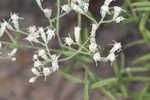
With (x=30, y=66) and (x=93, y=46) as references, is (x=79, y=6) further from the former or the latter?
(x=30, y=66)

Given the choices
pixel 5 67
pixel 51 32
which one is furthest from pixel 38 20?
pixel 51 32

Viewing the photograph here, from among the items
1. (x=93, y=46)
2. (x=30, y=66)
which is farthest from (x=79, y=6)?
(x=30, y=66)

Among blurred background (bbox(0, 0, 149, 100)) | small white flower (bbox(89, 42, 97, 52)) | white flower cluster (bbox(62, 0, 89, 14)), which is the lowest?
small white flower (bbox(89, 42, 97, 52))

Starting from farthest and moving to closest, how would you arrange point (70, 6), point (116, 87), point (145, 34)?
1. point (116, 87)
2. point (145, 34)
3. point (70, 6)

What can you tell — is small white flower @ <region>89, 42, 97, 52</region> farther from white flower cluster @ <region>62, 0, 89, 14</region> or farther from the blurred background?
the blurred background

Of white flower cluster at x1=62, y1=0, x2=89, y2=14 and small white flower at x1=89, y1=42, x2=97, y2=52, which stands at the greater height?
white flower cluster at x1=62, y1=0, x2=89, y2=14

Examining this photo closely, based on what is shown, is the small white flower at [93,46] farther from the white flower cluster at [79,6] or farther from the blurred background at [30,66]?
the blurred background at [30,66]

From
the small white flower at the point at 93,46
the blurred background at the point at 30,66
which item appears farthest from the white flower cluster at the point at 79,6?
the blurred background at the point at 30,66

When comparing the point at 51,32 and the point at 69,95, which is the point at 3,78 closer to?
the point at 69,95

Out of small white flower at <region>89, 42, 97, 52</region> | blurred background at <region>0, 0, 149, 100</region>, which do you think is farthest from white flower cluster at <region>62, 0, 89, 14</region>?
blurred background at <region>0, 0, 149, 100</region>
